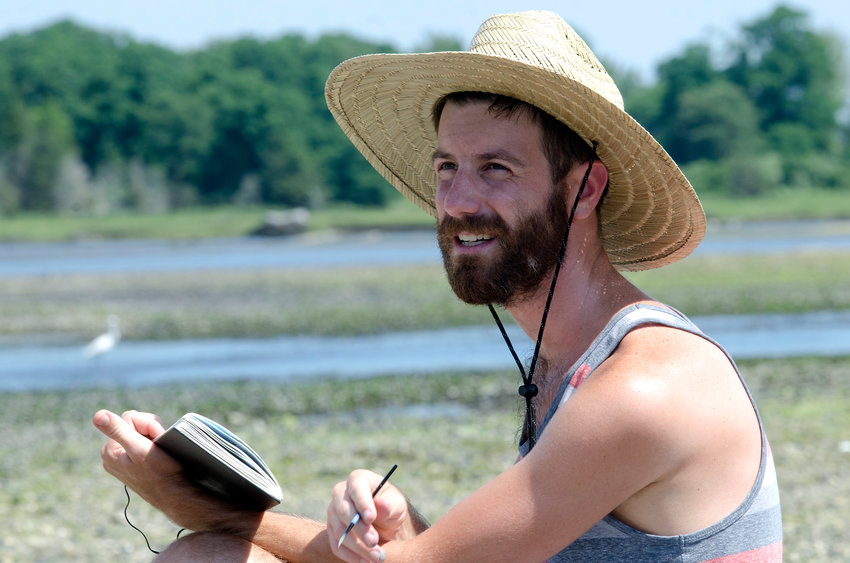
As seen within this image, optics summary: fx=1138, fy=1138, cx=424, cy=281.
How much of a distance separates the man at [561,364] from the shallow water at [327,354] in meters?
13.2

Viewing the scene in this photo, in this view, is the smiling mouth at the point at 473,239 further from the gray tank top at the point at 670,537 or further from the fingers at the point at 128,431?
the fingers at the point at 128,431

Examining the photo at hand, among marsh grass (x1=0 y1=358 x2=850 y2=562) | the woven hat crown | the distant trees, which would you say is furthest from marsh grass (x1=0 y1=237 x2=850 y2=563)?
the distant trees

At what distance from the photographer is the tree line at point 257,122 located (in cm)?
8112

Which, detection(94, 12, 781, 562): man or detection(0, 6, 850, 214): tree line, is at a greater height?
detection(94, 12, 781, 562): man

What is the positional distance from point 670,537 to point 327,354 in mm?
16987

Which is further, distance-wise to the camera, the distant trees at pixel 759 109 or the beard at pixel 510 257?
the distant trees at pixel 759 109

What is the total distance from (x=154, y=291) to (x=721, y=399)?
30.4m

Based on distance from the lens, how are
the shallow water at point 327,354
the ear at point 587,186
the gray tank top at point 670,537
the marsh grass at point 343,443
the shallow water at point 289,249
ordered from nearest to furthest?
1. the gray tank top at point 670,537
2. the ear at point 587,186
3. the marsh grass at point 343,443
4. the shallow water at point 327,354
5. the shallow water at point 289,249

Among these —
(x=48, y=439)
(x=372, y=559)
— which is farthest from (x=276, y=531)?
(x=48, y=439)

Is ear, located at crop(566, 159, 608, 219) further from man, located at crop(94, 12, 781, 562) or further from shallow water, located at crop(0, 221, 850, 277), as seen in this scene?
shallow water, located at crop(0, 221, 850, 277)

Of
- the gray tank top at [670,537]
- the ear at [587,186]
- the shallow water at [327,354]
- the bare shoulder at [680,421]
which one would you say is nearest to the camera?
the bare shoulder at [680,421]

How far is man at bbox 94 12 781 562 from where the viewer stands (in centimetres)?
230

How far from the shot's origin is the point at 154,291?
3164cm

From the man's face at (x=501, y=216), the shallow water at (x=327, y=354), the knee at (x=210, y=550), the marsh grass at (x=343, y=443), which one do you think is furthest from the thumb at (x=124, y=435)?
the shallow water at (x=327, y=354)
